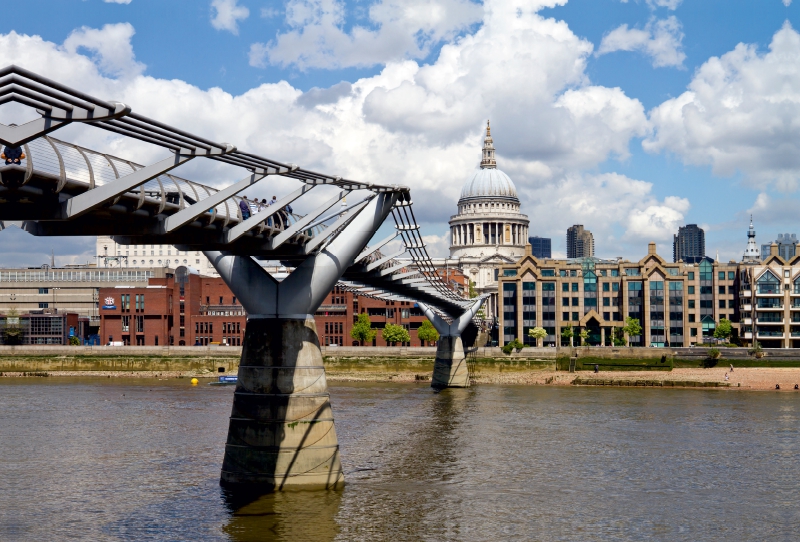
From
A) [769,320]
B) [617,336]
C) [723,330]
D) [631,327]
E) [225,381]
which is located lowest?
[225,381]

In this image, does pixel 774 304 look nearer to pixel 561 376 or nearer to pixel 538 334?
pixel 538 334

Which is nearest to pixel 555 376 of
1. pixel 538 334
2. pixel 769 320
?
pixel 538 334

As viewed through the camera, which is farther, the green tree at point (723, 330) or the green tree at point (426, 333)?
the green tree at point (426, 333)

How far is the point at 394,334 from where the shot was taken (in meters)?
125

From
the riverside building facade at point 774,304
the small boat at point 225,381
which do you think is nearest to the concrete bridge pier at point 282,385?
the small boat at point 225,381

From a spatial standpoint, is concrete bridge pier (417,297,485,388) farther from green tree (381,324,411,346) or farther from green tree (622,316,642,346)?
green tree (622,316,642,346)

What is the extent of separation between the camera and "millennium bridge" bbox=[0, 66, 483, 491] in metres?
18.7

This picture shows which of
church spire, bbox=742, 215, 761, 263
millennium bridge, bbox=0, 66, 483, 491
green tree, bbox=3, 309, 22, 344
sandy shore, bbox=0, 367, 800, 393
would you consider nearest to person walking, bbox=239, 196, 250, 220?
millennium bridge, bbox=0, 66, 483, 491

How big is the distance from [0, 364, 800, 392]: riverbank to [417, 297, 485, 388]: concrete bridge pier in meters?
6.34

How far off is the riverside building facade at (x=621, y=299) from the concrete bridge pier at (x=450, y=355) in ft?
101

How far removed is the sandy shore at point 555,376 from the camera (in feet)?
300

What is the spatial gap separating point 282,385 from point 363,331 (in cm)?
9146

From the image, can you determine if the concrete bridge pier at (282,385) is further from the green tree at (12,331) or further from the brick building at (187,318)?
the green tree at (12,331)

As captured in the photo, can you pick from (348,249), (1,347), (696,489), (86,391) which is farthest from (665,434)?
(1,347)
